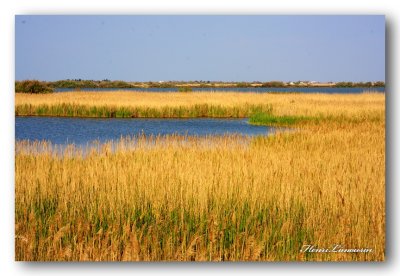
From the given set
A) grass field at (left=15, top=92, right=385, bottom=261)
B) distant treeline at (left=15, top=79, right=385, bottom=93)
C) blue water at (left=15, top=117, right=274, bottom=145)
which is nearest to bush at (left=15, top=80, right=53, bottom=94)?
distant treeline at (left=15, top=79, right=385, bottom=93)

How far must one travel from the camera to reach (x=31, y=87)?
5582 millimetres

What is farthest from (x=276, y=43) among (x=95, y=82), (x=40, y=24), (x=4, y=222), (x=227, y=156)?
(x=4, y=222)

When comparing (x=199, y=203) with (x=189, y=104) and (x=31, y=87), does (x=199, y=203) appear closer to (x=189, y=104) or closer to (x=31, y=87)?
(x=31, y=87)

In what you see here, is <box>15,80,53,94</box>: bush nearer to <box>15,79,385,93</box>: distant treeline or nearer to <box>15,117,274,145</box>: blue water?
<box>15,79,385,93</box>: distant treeline

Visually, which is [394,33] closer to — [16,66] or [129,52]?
[129,52]

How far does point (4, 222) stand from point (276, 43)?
3.23m

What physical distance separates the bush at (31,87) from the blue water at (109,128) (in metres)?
0.30

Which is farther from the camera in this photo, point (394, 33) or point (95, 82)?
Result: point (95, 82)

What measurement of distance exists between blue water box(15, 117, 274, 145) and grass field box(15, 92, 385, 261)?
21 centimetres

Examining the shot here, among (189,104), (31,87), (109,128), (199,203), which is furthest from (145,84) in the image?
(189,104)

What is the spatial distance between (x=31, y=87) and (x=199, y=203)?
2.04 m

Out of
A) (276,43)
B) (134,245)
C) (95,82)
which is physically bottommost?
(134,245)

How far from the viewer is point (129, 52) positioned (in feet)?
19.0

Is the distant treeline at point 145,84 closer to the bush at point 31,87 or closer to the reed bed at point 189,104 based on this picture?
the bush at point 31,87
